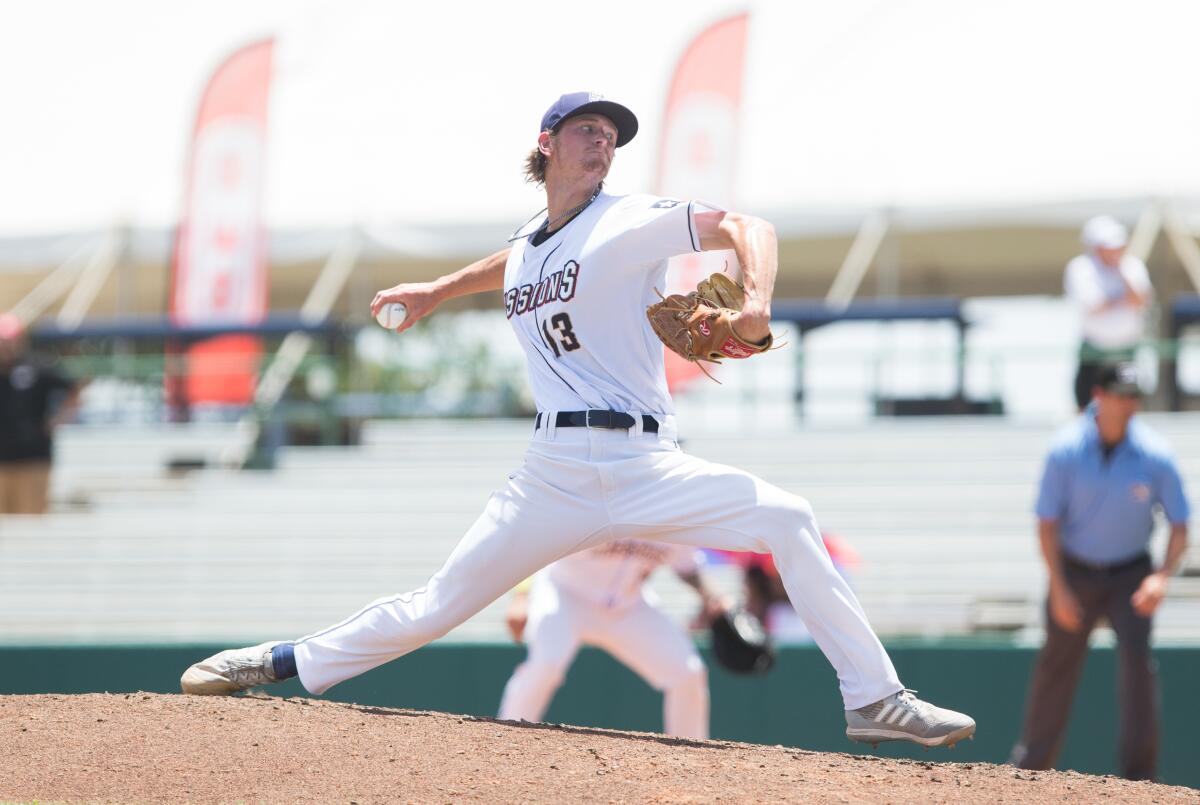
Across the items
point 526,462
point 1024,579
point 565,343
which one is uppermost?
point 565,343

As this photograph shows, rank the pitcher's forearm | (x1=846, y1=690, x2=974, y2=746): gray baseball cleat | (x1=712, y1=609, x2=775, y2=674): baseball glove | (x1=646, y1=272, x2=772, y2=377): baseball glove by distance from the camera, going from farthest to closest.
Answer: (x1=712, y1=609, x2=775, y2=674): baseball glove → the pitcher's forearm → (x1=846, y1=690, x2=974, y2=746): gray baseball cleat → (x1=646, y1=272, x2=772, y2=377): baseball glove

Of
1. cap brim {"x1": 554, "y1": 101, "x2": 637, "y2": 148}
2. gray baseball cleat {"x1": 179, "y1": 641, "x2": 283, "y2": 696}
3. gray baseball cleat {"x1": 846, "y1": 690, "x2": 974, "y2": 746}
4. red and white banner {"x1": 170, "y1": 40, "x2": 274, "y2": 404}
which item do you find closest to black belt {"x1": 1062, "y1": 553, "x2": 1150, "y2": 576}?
gray baseball cleat {"x1": 846, "y1": 690, "x2": 974, "y2": 746}

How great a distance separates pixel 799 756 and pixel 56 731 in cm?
220

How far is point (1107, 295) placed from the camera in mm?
9398

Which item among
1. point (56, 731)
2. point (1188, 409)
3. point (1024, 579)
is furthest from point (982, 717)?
point (56, 731)

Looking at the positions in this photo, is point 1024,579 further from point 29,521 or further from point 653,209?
point 29,521

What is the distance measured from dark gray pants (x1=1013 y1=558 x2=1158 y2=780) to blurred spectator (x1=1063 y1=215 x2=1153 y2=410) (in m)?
2.38

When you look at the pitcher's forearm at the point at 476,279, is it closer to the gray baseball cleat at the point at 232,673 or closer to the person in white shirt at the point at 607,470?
the person in white shirt at the point at 607,470

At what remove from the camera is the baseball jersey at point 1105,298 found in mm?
9359

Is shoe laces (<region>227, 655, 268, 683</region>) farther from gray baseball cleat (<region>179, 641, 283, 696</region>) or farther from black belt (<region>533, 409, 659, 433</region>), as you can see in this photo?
black belt (<region>533, 409, 659, 433</region>)

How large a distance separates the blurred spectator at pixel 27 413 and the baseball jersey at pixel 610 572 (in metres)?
5.26

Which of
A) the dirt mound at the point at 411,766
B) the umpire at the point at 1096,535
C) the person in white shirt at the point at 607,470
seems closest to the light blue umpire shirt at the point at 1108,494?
the umpire at the point at 1096,535

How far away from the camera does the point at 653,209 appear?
443cm

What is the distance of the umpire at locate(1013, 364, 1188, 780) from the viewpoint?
7098 millimetres
